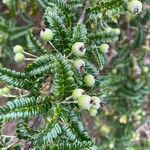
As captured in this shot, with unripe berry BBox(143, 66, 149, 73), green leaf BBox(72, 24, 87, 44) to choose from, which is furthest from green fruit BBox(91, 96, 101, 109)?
unripe berry BBox(143, 66, 149, 73)

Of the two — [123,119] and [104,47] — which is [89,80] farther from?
[123,119]

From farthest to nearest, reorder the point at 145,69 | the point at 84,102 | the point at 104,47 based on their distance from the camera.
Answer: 1. the point at 145,69
2. the point at 104,47
3. the point at 84,102

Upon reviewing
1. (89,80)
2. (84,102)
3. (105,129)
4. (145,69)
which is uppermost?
(145,69)

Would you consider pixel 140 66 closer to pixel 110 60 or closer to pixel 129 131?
pixel 110 60

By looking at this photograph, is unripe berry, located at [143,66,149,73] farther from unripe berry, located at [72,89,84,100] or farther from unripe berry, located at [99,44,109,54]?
unripe berry, located at [72,89,84,100]

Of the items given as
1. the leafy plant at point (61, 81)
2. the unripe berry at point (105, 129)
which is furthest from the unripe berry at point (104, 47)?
the unripe berry at point (105, 129)

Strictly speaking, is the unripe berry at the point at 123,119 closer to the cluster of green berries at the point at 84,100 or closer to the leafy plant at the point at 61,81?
the leafy plant at the point at 61,81

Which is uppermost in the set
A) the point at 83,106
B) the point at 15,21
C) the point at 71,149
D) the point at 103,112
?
the point at 15,21

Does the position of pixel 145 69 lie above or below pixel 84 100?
above

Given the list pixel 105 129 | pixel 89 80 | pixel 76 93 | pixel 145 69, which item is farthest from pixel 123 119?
pixel 76 93

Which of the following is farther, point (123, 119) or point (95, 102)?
point (123, 119)

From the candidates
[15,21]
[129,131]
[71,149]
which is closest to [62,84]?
[71,149]
